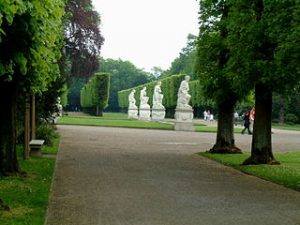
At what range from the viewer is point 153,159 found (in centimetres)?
1872

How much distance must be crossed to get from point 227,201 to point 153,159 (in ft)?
27.5

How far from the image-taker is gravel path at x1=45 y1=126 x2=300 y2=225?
8.66m

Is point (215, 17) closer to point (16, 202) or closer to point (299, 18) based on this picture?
point (299, 18)

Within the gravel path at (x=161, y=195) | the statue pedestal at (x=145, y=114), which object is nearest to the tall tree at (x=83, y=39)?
the gravel path at (x=161, y=195)

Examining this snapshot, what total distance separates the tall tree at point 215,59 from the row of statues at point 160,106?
69.8 feet

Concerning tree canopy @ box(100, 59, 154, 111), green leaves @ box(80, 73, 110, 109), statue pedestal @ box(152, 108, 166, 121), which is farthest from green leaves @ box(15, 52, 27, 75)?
tree canopy @ box(100, 59, 154, 111)

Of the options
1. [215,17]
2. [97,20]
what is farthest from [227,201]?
[97,20]

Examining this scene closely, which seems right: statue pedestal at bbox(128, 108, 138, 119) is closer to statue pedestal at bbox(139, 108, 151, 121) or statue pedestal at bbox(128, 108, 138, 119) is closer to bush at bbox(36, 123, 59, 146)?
statue pedestal at bbox(139, 108, 151, 121)

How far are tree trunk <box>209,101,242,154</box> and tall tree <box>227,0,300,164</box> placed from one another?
4.46m

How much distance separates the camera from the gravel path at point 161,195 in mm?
8656

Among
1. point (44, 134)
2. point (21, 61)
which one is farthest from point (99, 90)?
point (21, 61)

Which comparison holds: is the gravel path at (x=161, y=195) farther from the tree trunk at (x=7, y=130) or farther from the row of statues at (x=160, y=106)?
the row of statues at (x=160, y=106)

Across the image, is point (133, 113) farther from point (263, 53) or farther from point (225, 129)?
point (263, 53)

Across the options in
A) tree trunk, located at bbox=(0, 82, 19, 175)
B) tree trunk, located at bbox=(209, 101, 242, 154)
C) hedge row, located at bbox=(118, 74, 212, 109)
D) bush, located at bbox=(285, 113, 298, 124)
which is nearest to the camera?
tree trunk, located at bbox=(0, 82, 19, 175)
